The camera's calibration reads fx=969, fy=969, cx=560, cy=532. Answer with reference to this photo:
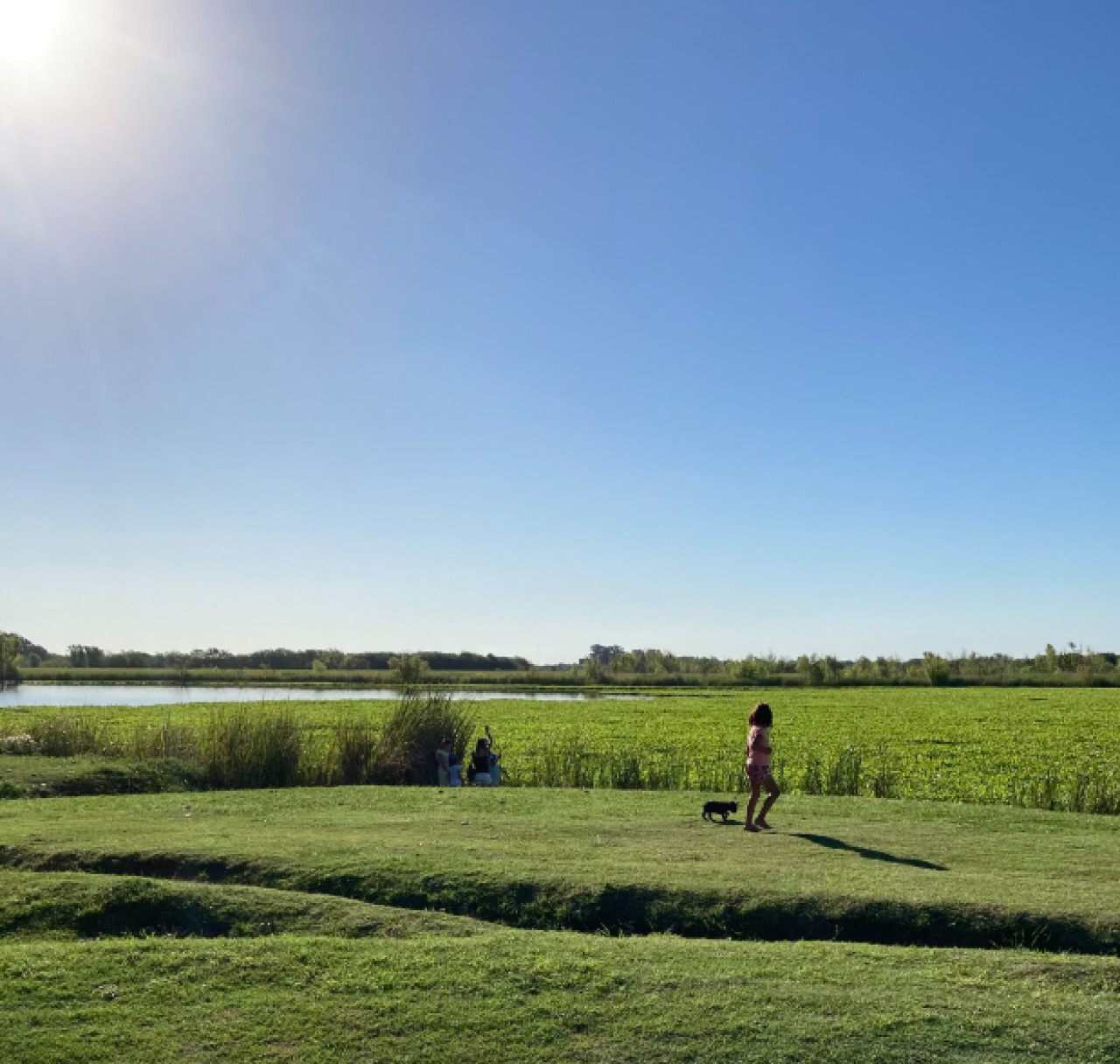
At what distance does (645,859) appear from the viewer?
Result: 36.9 feet

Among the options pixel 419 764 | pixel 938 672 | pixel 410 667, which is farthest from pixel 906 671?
pixel 419 764

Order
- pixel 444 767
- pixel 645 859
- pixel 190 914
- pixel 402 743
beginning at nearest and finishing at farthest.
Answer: pixel 190 914, pixel 645 859, pixel 444 767, pixel 402 743

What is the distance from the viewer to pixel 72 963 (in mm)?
7660

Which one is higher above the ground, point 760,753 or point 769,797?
point 760,753

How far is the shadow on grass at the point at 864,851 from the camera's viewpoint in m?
11.3

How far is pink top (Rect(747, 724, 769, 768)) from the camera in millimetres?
13086

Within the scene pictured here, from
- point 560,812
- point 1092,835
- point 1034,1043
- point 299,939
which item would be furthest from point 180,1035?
point 1092,835

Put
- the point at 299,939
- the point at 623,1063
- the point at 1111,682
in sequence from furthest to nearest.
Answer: the point at 1111,682 < the point at 299,939 < the point at 623,1063

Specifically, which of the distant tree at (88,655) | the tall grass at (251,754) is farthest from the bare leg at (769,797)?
the distant tree at (88,655)

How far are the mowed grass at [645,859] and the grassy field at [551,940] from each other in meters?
0.04

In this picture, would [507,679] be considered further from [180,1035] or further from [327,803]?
[180,1035]

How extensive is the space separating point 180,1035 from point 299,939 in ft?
6.08

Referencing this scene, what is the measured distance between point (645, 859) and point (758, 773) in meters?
2.58

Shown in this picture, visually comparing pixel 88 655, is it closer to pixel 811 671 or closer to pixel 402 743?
pixel 811 671
